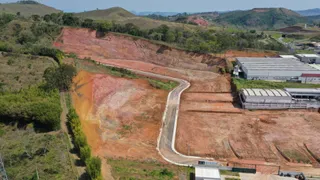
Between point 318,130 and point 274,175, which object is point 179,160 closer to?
point 274,175

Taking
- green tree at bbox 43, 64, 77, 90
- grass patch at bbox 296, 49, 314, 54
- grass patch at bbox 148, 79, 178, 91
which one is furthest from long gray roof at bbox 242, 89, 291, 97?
grass patch at bbox 296, 49, 314, 54

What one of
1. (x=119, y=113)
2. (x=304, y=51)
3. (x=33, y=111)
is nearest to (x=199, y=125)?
(x=119, y=113)

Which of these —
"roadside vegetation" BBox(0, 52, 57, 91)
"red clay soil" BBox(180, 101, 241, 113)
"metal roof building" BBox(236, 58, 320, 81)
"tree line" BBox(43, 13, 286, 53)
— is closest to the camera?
"roadside vegetation" BBox(0, 52, 57, 91)

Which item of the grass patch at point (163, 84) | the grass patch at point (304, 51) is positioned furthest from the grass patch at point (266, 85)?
the grass patch at point (304, 51)

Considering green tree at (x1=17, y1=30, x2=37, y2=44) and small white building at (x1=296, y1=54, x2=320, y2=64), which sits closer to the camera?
small white building at (x1=296, y1=54, x2=320, y2=64)

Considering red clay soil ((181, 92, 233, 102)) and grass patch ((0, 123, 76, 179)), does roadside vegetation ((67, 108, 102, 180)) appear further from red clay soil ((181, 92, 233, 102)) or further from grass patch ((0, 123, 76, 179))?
red clay soil ((181, 92, 233, 102))

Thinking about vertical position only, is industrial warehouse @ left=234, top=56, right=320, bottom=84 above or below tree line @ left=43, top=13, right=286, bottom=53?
below
